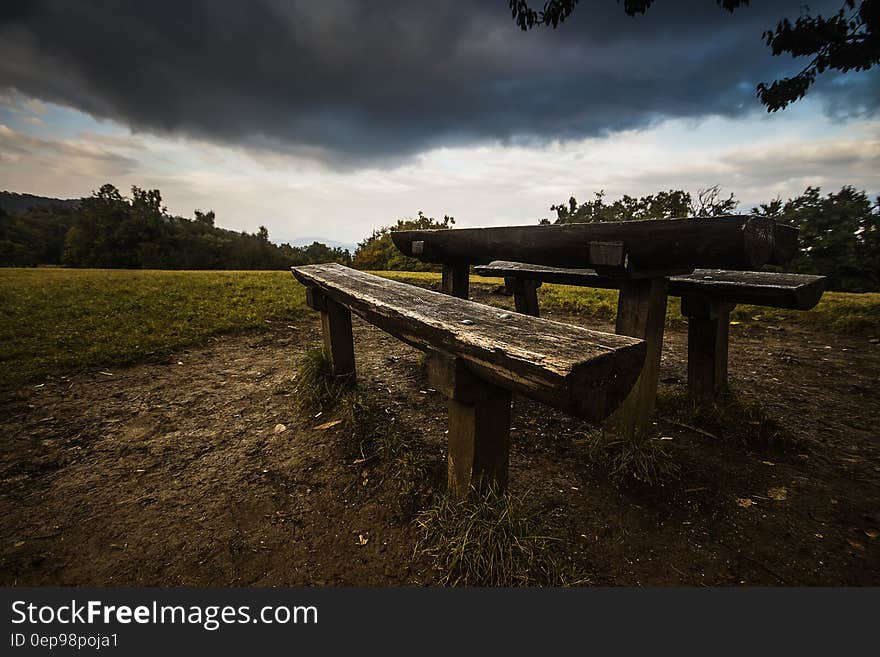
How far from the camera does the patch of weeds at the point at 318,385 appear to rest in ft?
11.2

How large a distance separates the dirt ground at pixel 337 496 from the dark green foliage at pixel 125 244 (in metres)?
31.8

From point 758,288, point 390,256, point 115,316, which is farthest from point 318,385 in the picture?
point 390,256

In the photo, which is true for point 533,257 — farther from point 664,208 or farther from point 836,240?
point 664,208

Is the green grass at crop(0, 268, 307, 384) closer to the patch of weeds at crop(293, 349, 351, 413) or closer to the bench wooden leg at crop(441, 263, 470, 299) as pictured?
the patch of weeds at crop(293, 349, 351, 413)

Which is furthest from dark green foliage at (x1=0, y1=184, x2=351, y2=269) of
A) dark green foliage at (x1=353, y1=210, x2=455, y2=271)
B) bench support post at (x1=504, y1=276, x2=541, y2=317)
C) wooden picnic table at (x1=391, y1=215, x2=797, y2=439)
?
wooden picnic table at (x1=391, y1=215, x2=797, y2=439)

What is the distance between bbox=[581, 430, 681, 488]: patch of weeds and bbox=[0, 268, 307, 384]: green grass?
17.0 ft

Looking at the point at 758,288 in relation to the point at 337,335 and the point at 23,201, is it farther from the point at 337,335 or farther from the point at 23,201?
the point at 23,201

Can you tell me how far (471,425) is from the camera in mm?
1726

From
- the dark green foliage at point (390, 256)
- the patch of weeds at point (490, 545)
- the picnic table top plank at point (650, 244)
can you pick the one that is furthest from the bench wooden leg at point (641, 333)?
the dark green foliage at point (390, 256)

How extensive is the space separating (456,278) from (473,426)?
2476 millimetres

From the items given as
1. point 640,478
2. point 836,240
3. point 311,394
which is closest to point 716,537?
point 640,478

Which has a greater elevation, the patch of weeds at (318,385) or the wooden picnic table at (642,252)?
the wooden picnic table at (642,252)

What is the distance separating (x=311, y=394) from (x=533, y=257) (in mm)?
2342

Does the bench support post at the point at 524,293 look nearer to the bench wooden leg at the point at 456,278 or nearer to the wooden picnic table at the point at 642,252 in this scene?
the bench wooden leg at the point at 456,278
